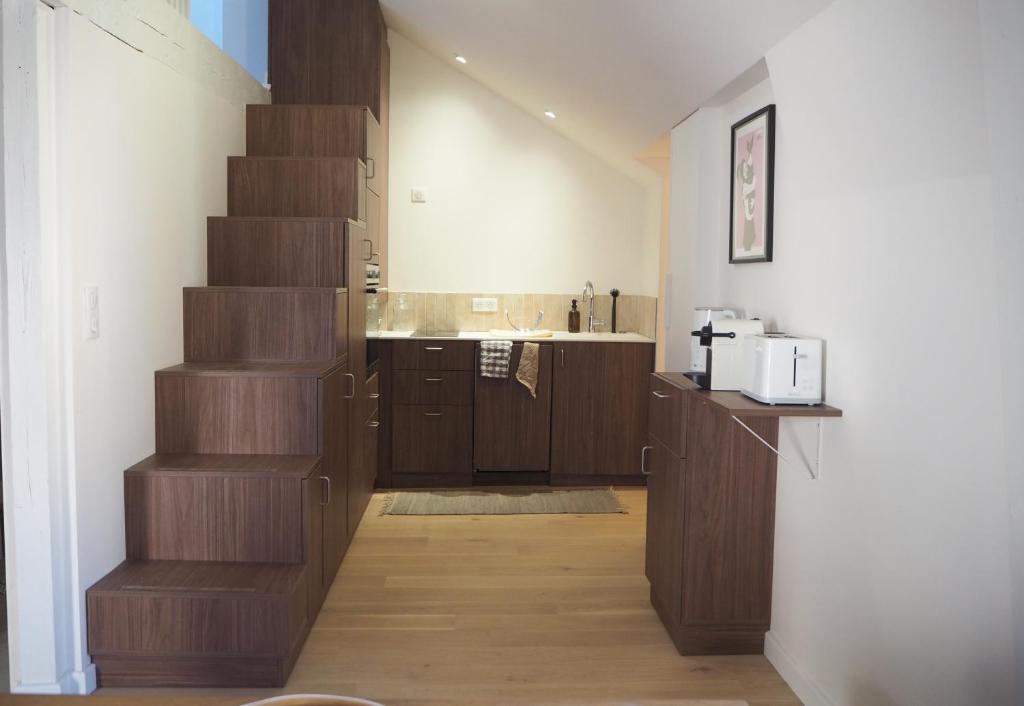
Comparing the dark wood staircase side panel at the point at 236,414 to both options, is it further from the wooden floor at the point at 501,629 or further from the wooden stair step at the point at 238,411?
the wooden floor at the point at 501,629

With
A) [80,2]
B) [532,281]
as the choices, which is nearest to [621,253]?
[532,281]

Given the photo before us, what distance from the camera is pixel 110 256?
2.76 meters

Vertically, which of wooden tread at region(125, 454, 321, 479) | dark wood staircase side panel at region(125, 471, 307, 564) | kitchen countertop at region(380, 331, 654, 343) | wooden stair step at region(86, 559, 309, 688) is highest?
kitchen countertop at region(380, 331, 654, 343)

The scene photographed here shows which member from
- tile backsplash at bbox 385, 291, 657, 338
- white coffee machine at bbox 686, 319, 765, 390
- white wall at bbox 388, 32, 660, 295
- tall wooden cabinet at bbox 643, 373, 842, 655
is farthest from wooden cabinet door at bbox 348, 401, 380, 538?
white coffee machine at bbox 686, 319, 765, 390

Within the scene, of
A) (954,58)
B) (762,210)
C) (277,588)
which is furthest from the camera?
(762,210)

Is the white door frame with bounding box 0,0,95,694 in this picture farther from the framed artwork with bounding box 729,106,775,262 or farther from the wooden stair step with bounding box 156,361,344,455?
the framed artwork with bounding box 729,106,775,262

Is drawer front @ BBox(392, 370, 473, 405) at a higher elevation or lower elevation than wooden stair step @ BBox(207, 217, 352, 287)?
lower

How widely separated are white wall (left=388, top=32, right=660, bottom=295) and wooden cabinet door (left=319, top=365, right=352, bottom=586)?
2.16m

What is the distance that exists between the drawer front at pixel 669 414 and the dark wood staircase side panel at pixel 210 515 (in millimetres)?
1307

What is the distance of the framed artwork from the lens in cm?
305

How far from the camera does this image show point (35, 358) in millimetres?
2432

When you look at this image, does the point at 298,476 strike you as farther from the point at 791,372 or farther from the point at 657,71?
the point at 657,71

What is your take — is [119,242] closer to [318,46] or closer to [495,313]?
[318,46]

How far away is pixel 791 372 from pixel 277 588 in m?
1.70
